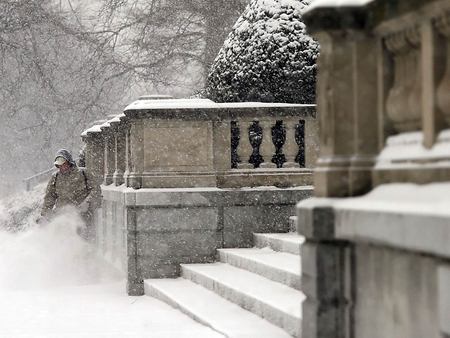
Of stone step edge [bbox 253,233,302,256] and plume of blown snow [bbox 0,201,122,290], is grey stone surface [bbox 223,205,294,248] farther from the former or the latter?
plume of blown snow [bbox 0,201,122,290]

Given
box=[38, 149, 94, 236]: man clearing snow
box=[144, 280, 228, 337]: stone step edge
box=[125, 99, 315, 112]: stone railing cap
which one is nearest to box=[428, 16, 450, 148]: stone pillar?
box=[144, 280, 228, 337]: stone step edge

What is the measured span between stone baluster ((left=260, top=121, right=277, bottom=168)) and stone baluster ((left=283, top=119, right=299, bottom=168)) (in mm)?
Result: 143

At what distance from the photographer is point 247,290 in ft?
24.4

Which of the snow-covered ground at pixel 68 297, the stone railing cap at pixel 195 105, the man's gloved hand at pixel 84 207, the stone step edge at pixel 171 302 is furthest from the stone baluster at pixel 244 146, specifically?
the man's gloved hand at pixel 84 207

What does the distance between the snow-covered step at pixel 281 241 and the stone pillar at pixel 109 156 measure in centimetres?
362

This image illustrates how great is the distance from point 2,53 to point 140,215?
14044 millimetres

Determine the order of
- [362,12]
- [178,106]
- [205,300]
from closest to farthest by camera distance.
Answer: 1. [362,12]
2. [205,300]
3. [178,106]

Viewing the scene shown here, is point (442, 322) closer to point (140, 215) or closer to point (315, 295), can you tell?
point (315, 295)

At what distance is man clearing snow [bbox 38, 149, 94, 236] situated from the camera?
13.2 metres

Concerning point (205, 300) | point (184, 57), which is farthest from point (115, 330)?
point (184, 57)

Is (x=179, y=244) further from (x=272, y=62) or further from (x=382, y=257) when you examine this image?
(x=382, y=257)

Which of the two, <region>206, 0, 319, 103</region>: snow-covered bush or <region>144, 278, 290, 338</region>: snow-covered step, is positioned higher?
<region>206, 0, 319, 103</region>: snow-covered bush

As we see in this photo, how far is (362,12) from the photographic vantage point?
4.91 metres

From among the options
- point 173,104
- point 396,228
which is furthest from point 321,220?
point 173,104
